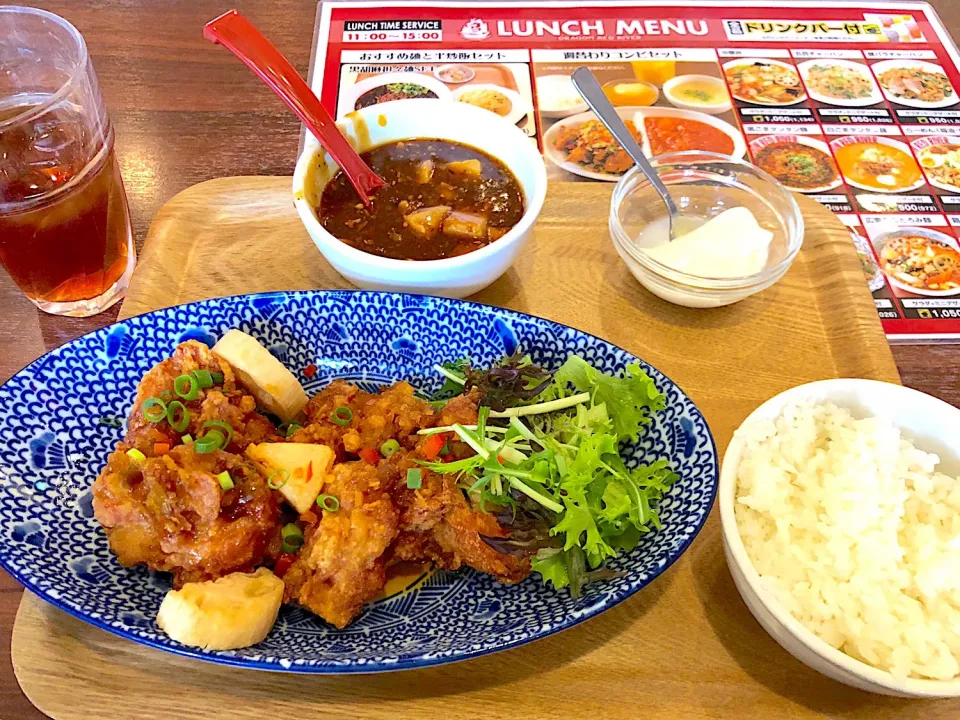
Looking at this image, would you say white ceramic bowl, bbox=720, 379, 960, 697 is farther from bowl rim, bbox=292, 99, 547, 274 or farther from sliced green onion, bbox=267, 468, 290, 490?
sliced green onion, bbox=267, 468, 290, 490

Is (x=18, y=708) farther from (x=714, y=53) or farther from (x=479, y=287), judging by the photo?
(x=714, y=53)

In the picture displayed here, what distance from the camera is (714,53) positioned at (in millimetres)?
3738

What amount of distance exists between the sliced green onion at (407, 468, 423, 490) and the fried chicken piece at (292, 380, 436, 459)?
0.15m

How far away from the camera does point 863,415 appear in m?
1.99

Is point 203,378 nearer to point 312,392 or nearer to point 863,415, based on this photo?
point 312,392

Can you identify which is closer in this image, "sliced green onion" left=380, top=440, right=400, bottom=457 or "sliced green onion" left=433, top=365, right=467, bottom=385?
"sliced green onion" left=380, top=440, right=400, bottom=457

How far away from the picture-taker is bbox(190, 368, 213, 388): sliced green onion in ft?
6.07

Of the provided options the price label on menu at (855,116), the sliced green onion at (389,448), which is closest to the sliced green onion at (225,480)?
the sliced green onion at (389,448)

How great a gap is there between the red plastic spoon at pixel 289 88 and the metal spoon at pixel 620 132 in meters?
0.87

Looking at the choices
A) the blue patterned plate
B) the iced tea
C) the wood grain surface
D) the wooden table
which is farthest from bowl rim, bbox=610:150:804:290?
the iced tea

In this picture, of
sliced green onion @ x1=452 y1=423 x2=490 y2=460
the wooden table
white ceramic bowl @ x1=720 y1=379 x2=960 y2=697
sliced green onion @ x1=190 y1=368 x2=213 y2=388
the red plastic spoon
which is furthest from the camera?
the wooden table

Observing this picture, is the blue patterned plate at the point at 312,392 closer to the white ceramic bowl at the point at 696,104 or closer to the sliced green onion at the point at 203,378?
the sliced green onion at the point at 203,378

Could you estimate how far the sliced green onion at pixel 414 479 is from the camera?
1740 mm

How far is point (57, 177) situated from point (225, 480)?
115 centimetres
